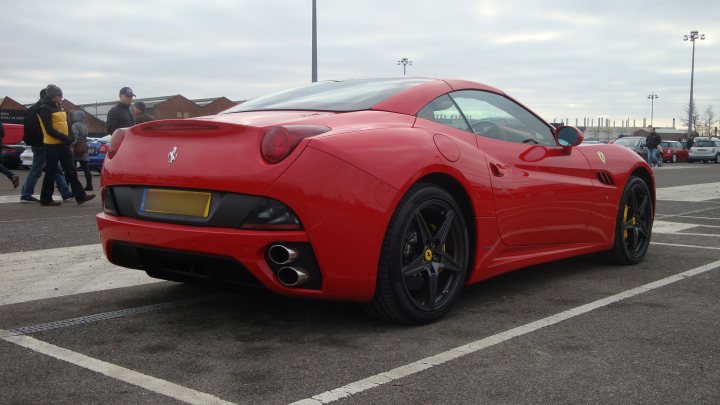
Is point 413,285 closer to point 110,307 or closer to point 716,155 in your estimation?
point 110,307

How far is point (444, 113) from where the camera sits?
4.08 meters

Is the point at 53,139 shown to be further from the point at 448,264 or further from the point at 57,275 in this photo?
the point at 448,264

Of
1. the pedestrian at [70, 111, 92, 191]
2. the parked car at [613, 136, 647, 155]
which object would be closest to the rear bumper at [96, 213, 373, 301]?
the pedestrian at [70, 111, 92, 191]

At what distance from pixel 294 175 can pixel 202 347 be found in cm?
85

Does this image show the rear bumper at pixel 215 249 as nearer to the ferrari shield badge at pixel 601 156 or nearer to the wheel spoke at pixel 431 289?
the wheel spoke at pixel 431 289

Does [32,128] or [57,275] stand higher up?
[32,128]

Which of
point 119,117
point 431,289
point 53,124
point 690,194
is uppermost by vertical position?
point 119,117

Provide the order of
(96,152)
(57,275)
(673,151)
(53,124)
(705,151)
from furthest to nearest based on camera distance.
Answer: (673,151) → (705,151) → (96,152) → (53,124) → (57,275)

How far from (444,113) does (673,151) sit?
152 ft

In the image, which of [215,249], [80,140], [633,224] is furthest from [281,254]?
[80,140]

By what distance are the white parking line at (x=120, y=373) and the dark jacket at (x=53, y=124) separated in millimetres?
7217

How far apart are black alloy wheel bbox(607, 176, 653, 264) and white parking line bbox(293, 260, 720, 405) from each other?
666mm

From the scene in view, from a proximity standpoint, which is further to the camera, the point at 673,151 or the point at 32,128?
the point at 673,151

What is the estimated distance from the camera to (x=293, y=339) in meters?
3.37
